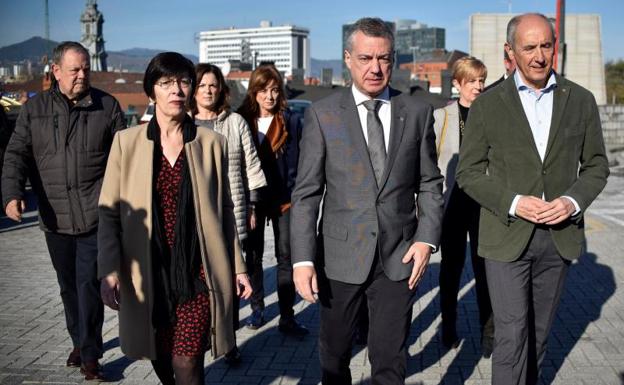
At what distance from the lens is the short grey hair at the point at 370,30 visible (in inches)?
143

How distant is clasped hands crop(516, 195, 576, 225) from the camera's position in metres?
3.72

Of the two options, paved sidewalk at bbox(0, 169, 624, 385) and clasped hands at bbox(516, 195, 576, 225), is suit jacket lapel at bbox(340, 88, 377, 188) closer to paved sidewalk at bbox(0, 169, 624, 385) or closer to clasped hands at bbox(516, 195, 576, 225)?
clasped hands at bbox(516, 195, 576, 225)

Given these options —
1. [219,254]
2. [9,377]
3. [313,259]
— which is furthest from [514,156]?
[9,377]

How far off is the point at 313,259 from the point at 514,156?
3.81ft

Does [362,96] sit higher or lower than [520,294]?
higher

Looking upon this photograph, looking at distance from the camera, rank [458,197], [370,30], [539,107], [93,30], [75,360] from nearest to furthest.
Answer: [370,30] → [539,107] → [75,360] → [458,197] → [93,30]

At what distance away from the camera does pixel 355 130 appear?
12.2ft

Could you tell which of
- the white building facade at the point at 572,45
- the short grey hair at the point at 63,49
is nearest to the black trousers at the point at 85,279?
the short grey hair at the point at 63,49

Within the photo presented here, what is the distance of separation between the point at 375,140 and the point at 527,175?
0.82m

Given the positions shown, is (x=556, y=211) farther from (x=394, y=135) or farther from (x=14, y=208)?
(x=14, y=208)

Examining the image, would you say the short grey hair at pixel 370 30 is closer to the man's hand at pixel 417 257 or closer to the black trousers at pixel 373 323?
the man's hand at pixel 417 257

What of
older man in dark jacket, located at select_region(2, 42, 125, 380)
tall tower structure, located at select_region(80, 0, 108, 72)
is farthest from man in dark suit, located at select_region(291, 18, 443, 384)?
tall tower structure, located at select_region(80, 0, 108, 72)

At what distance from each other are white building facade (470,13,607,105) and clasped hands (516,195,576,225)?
22407mm

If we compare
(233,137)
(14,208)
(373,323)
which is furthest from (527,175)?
(14,208)
